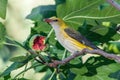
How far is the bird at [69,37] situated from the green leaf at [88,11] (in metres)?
0.09

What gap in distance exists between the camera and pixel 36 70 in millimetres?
1895

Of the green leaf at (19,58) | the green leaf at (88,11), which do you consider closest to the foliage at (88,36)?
the green leaf at (88,11)

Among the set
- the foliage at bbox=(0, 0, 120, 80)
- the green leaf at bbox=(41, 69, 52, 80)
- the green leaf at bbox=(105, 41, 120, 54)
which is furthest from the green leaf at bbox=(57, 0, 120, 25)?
the green leaf at bbox=(41, 69, 52, 80)

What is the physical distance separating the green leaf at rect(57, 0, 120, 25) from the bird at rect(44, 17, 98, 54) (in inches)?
3.5

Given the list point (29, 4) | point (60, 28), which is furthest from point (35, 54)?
point (29, 4)

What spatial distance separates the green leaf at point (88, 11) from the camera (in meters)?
1.66

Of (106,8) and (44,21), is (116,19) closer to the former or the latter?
(106,8)

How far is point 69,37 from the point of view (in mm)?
2107

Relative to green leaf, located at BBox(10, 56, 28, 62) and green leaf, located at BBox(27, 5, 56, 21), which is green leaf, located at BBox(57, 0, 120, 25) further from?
green leaf, located at BBox(10, 56, 28, 62)

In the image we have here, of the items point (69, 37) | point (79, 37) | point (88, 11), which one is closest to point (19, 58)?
point (88, 11)

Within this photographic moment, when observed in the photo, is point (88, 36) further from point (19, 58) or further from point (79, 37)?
point (19, 58)

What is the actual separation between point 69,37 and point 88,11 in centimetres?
43

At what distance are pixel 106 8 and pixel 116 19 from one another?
0.21 feet

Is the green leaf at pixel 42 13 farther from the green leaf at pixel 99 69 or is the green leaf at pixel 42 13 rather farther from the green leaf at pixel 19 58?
the green leaf at pixel 19 58
